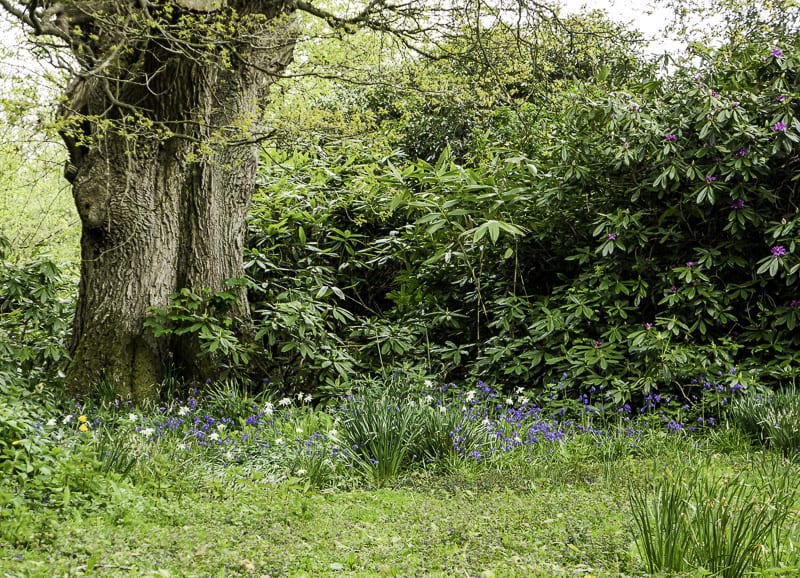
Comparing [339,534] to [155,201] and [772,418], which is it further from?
[155,201]

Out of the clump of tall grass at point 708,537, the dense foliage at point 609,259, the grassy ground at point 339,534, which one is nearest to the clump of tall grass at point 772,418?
the dense foliage at point 609,259

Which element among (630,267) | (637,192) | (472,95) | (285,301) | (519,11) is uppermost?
(519,11)

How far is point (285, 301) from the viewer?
21.4 ft

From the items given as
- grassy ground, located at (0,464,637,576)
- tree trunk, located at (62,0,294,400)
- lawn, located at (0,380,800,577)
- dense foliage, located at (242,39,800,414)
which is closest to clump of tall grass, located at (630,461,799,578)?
lawn, located at (0,380,800,577)

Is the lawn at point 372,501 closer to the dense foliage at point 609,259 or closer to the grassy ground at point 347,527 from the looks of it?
the grassy ground at point 347,527

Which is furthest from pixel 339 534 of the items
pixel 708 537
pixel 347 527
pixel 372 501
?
pixel 708 537

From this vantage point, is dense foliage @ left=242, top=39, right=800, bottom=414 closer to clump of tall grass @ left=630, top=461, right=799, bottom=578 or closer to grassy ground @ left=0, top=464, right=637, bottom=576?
grassy ground @ left=0, top=464, right=637, bottom=576

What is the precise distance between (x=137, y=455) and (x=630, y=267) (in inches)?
160

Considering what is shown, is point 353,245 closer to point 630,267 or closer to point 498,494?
point 630,267

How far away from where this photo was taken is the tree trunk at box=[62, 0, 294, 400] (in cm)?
542

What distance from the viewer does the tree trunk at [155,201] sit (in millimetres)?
5418

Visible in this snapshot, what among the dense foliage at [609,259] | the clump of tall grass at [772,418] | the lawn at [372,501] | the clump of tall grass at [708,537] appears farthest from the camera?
the dense foliage at [609,259]

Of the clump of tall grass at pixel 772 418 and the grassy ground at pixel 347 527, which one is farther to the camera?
the clump of tall grass at pixel 772 418

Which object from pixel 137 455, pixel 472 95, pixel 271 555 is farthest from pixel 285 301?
pixel 271 555
